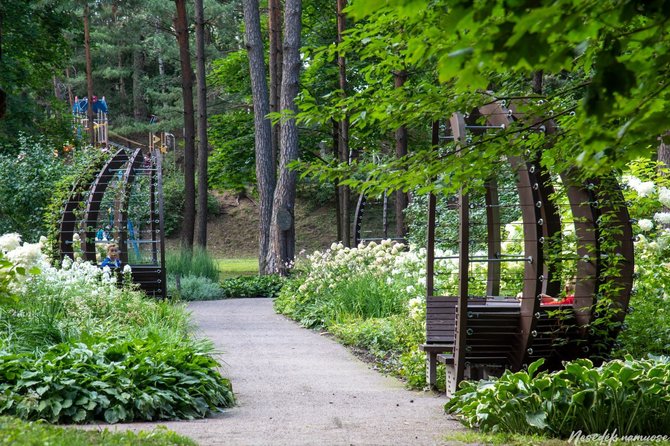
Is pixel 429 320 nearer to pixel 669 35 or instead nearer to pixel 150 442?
pixel 150 442

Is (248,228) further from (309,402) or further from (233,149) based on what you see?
(309,402)

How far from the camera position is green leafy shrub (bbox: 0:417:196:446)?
14.6 ft

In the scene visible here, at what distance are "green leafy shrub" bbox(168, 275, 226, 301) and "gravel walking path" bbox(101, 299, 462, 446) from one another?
674 cm

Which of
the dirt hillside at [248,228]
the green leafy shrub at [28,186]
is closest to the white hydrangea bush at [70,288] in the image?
the green leafy shrub at [28,186]

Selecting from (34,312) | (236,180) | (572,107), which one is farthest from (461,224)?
(236,180)

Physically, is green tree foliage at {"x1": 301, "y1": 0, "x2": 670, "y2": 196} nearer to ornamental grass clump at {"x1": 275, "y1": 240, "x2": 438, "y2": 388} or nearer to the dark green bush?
the dark green bush

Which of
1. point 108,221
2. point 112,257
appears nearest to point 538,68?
point 112,257

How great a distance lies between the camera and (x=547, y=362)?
7.23 meters

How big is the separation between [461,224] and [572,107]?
2202mm

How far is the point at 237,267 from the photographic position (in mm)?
31969

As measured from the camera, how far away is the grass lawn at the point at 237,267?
29.3m

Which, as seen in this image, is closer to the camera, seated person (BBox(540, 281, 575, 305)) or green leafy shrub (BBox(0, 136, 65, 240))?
seated person (BBox(540, 281, 575, 305))

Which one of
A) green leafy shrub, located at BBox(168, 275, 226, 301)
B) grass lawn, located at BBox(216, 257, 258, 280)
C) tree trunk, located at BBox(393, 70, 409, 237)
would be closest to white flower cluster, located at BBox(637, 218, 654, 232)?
tree trunk, located at BBox(393, 70, 409, 237)

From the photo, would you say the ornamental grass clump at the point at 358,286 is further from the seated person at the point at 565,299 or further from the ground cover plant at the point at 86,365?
the ground cover plant at the point at 86,365
